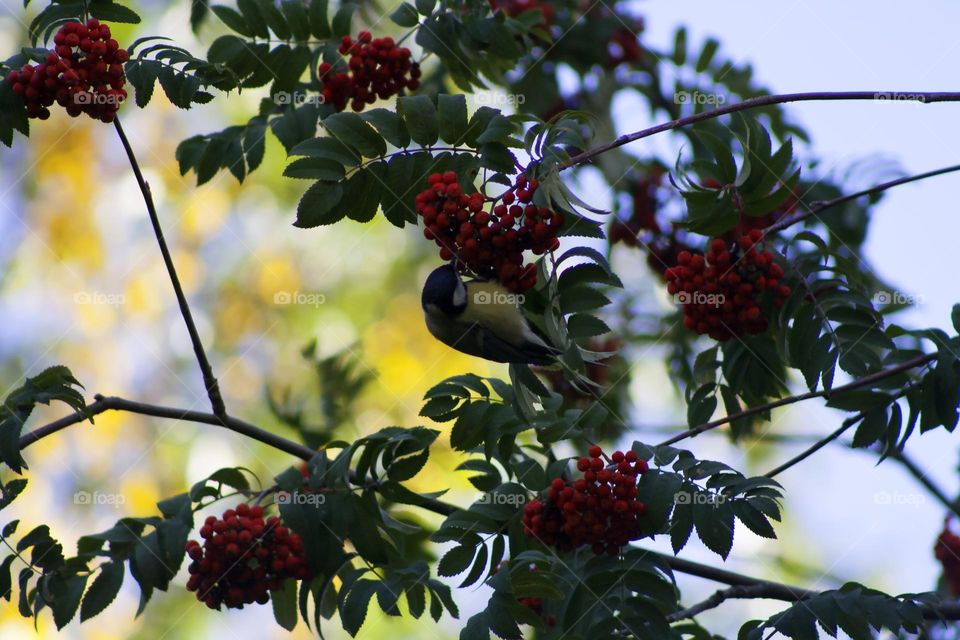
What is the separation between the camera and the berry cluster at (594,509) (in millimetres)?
2217

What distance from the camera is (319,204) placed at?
91.1 inches

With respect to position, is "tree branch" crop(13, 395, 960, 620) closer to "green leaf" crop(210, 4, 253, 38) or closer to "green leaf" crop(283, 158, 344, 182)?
"green leaf" crop(283, 158, 344, 182)

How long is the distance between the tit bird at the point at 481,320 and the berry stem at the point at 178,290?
2.34ft

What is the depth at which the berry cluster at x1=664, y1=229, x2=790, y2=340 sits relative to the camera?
268 centimetres

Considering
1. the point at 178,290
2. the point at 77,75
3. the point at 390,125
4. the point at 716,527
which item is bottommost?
the point at 716,527

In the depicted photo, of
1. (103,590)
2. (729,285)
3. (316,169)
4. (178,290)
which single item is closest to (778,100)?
(729,285)

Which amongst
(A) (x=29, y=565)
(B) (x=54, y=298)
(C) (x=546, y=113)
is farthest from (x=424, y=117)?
(B) (x=54, y=298)

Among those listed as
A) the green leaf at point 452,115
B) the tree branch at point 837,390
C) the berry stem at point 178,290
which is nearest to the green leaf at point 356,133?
the green leaf at point 452,115

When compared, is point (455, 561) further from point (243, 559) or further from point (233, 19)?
point (233, 19)

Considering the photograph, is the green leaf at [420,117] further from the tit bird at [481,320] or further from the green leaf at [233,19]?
the green leaf at [233,19]

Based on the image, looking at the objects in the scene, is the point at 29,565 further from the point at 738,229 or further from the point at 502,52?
the point at 738,229

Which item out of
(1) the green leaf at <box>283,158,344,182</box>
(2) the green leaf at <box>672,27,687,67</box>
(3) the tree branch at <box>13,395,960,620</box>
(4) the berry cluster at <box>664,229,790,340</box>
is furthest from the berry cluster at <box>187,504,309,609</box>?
(2) the green leaf at <box>672,27,687,67</box>

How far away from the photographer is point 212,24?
3.79 metres

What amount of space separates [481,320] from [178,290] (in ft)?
2.94
